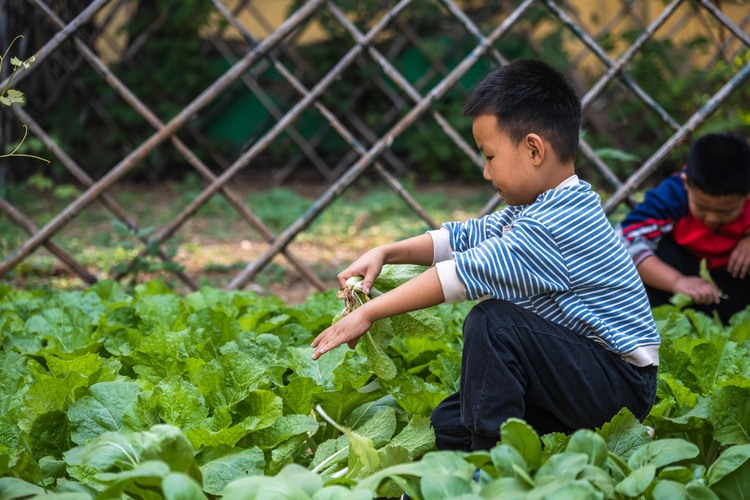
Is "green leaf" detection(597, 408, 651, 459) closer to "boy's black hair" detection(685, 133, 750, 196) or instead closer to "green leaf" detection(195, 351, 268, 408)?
"green leaf" detection(195, 351, 268, 408)

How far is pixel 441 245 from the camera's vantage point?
1.88 meters

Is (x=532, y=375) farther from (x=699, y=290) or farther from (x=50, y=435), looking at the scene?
(x=699, y=290)

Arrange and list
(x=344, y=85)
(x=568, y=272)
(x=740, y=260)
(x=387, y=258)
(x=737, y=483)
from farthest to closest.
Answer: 1. (x=344, y=85)
2. (x=740, y=260)
3. (x=387, y=258)
4. (x=568, y=272)
5. (x=737, y=483)

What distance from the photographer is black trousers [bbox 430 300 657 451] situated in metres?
1.60

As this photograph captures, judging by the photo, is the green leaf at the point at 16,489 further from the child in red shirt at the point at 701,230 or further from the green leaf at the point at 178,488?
the child in red shirt at the point at 701,230

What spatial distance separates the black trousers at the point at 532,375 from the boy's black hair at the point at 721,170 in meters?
1.27

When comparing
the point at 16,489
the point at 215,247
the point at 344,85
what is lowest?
the point at 16,489

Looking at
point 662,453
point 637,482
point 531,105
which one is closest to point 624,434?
point 662,453

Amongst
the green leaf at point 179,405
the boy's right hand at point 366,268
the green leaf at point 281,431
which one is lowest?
the green leaf at point 281,431

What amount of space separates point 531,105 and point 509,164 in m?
0.12

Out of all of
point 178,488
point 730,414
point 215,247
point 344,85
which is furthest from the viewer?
point 344,85

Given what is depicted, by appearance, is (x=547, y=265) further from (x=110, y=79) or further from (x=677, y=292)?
(x=110, y=79)

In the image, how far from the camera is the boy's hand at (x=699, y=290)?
285 centimetres

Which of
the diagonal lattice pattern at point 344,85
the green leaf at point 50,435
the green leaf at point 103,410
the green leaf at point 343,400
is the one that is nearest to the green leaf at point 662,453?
the green leaf at point 343,400
